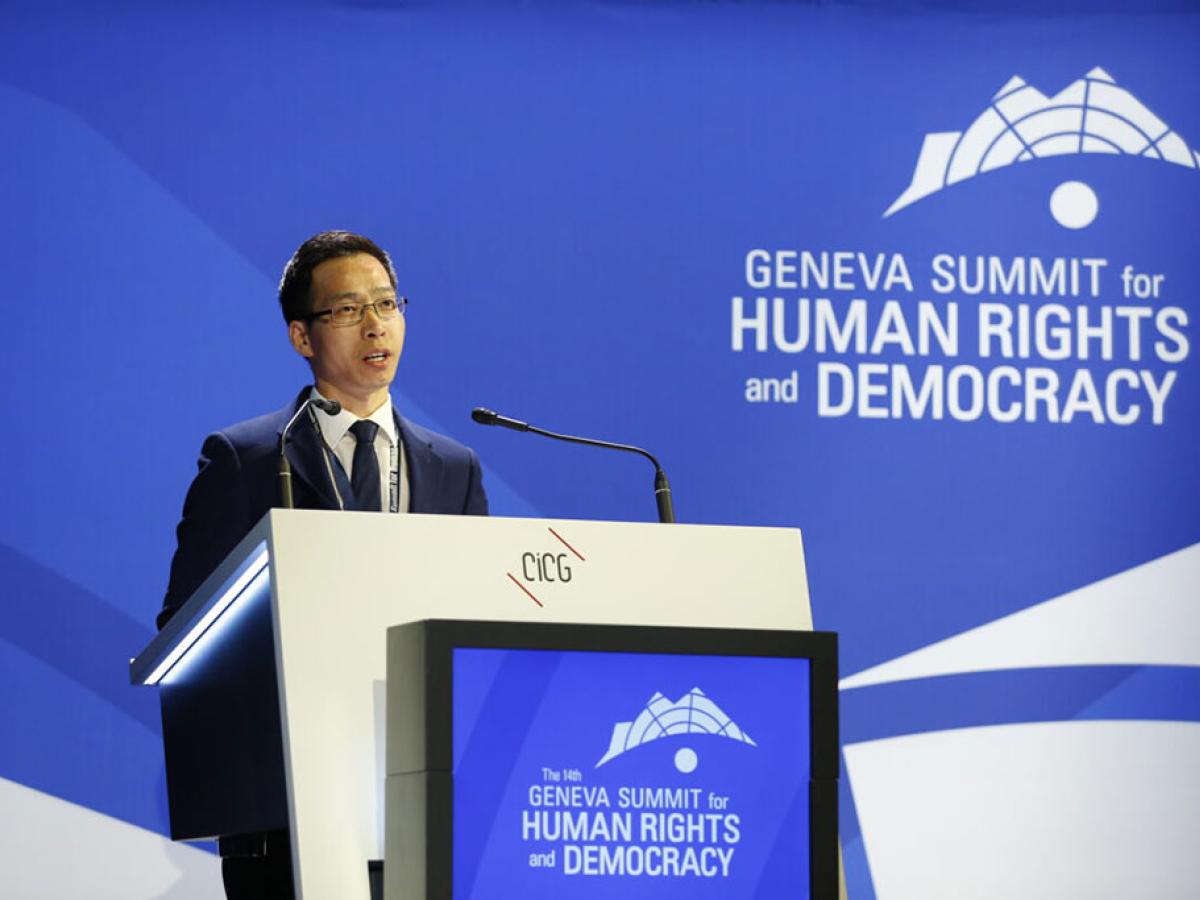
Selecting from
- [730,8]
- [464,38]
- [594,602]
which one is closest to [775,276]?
[730,8]

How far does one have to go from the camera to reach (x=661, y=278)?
4.34 m

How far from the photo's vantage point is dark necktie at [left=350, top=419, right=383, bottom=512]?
267cm

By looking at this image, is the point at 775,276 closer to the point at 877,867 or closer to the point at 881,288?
the point at 881,288

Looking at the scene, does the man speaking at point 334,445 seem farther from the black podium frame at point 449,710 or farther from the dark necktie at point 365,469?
the black podium frame at point 449,710

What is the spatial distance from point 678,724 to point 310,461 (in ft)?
4.09

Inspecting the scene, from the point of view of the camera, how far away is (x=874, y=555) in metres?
4.31

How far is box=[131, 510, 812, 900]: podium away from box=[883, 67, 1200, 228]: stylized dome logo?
271 cm

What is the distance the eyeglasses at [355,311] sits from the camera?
309 centimetres

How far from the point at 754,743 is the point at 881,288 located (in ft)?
9.55

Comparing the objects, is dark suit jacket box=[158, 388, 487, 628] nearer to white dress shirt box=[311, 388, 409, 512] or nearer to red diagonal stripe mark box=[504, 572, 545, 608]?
white dress shirt box=[311, 388, 409, 512]

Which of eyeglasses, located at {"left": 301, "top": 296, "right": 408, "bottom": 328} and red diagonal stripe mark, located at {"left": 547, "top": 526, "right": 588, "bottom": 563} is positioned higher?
eyeglasses, located at {"left": 301, "top": 296, "right": 408, "bottom": 328}

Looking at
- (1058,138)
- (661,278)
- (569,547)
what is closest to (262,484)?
(569,547)

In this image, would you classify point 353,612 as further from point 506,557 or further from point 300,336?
point 300,336

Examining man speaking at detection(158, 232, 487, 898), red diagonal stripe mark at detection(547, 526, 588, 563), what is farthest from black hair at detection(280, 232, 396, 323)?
red diagonal stripe mark at detection(547, 526, 588, 563)
